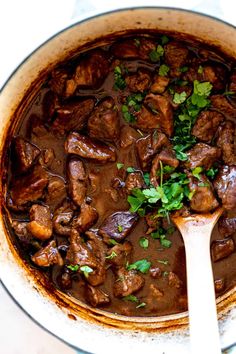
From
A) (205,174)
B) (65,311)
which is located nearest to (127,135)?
(205,174)

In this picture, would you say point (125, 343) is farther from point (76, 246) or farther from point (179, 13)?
point (179, 13)

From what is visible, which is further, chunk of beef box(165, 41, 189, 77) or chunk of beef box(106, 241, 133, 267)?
chunk of beef box(106, 241, 133, 267)

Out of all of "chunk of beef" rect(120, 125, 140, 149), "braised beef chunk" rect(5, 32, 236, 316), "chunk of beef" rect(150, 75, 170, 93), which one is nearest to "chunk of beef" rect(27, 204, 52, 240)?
"braised beef chunk" rect(5, 32, 236, 316)

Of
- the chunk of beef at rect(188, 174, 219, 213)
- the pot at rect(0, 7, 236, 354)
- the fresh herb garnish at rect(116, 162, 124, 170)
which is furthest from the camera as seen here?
the fresh herb garnish at rect(116, 162, 124, 170)

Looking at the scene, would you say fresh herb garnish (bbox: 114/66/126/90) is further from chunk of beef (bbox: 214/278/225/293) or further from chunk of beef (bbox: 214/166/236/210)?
chunk of beef (bbox: 214/278/225/293)

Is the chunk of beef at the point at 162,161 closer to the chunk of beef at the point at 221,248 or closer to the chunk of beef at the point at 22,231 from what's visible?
the chunk of beef at the point at 221,248

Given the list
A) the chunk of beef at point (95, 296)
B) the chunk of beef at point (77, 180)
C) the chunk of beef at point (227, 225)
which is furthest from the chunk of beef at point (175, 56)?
the chunk of beef at point (95, 296)

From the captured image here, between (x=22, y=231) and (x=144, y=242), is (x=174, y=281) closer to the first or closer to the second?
(x=144, y=242)
